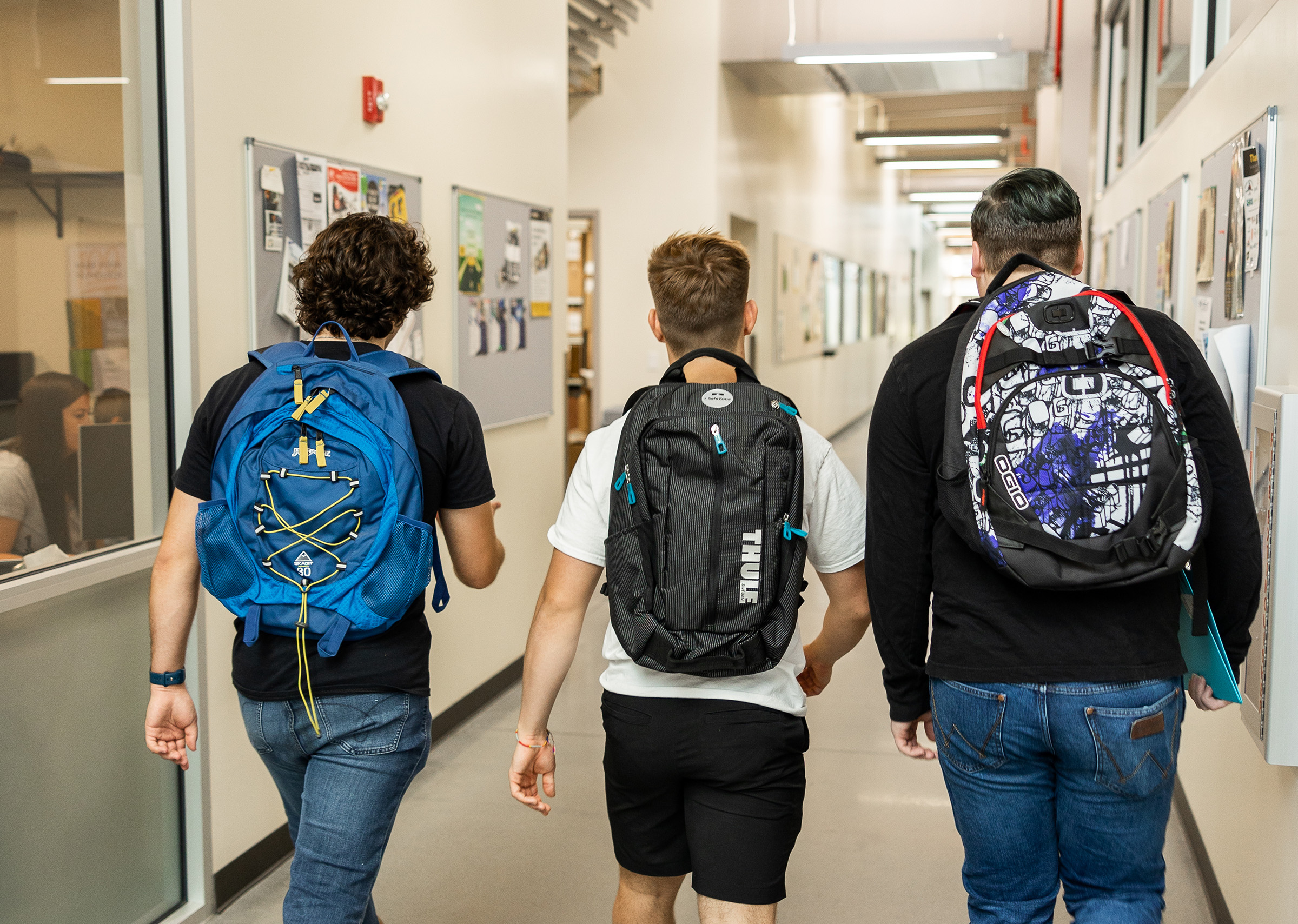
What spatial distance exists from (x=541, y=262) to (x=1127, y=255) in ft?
8.48

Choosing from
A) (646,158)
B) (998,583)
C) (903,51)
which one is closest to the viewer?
(998,583)

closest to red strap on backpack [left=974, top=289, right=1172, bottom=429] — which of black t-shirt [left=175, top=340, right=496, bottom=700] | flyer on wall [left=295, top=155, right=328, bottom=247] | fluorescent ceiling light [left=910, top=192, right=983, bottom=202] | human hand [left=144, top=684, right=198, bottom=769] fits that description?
black t-shirt [left=175, top=340, right=496, bottom=700]

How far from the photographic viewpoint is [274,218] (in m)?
Result: 2.83

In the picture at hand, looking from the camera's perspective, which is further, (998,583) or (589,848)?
(589,848)

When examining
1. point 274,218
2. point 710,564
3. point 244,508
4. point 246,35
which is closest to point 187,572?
point 244,508

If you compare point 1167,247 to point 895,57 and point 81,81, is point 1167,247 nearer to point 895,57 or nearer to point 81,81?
point 81,81

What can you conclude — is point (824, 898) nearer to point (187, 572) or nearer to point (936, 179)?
point (187, 572)

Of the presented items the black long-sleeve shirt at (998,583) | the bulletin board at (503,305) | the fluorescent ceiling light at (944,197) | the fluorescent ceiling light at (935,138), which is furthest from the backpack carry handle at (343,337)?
the fluorescent ceiling light at (944,197)

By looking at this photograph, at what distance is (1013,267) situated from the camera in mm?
1584

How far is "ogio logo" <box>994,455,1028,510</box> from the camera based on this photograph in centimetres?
144

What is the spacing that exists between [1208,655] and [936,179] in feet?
61.6

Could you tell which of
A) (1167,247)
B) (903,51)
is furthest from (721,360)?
(903,51)

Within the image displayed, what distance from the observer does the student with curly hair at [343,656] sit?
1.66 metres

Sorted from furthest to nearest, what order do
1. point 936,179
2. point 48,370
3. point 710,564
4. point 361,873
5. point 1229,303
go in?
point 936,179, point 1229,303, point 48,370, point 361,873, point 710,564
